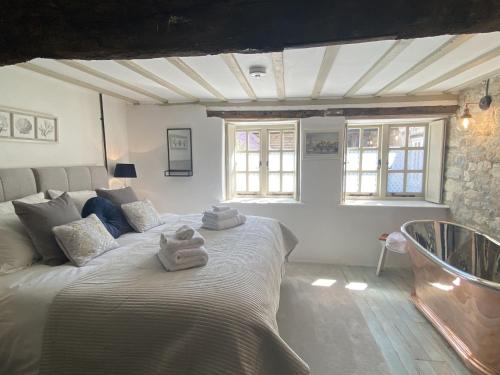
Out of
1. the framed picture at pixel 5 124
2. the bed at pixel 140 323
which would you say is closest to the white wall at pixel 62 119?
the framed picture at pixel 5 124

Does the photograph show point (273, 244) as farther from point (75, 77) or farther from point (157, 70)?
point (75, 77)

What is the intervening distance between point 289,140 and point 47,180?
9.62ft

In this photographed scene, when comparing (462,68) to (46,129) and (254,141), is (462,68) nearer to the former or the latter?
(254,141)

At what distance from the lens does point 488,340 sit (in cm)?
172

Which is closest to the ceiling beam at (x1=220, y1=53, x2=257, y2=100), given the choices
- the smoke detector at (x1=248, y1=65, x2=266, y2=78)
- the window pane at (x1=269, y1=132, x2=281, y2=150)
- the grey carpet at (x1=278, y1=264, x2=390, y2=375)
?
the smoke detector at (x1=248, y1=65, x2=266, y2=78)

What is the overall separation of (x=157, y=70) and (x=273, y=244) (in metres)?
1.81

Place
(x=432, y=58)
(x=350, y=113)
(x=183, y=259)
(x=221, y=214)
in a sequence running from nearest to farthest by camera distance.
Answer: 1. (x=183, y=259)
2. (x=432, y=58)
3. (x=221, y=214)
4. (x=350, y=113)

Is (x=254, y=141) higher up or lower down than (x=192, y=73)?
lower down

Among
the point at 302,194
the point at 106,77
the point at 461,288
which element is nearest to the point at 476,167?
the point at 461,288

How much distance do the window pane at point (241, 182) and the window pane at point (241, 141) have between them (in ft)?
1.31

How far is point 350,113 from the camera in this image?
3529 mm

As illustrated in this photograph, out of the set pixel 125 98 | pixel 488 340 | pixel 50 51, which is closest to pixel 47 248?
pixel 50 51

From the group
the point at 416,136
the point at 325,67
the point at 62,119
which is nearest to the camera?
the point at 325,67

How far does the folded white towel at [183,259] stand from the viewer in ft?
5.35
